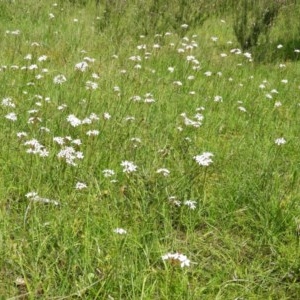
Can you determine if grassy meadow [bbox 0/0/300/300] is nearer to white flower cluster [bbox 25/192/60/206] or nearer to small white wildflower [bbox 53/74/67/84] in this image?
white flower cluster [bbox 25/192/60/206]

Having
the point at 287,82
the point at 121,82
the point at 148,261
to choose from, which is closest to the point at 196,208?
the point at 148,261

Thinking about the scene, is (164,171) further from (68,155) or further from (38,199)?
(38,199)

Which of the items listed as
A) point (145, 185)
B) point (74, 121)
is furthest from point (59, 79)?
point (145, 185)

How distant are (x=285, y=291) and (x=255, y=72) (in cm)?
462

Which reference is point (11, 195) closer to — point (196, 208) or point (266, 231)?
point (196, 208)

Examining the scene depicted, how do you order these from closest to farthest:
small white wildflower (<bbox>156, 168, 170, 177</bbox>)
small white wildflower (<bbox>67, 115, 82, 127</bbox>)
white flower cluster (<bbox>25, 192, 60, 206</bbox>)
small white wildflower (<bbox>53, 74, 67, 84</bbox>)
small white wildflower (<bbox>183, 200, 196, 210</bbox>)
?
white flower cluster (<bbox>25, 192, 60, 206</bbox>) → small white wildflower (<bbox>183, 200, 196, 210</bbox>) → small white wildflower (<bbox>156, 168, 170, 177</bbox>) → small white wildflower (<bbox>67, 115, 82, 127</bbox>) → small white wildflower (<bbox>53, 74, 67, 84</bbox>)

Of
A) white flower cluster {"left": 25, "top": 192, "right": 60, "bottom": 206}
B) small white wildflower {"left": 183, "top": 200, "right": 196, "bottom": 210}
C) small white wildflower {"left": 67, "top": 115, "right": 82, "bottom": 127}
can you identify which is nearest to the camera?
white flower cluster {"left": 25, "top": 192, "right": 60, "bottom": 206}

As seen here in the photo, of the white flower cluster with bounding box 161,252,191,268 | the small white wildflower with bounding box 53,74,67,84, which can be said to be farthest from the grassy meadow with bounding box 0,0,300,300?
the small white wildflower with bounding box 53,74,67,84

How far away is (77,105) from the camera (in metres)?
4.63

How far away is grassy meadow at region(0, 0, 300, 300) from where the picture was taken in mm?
2590

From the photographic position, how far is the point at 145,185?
3.41m

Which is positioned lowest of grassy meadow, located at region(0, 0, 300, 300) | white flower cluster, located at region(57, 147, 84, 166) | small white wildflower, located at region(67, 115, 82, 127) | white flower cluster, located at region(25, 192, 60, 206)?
grassy meadow, located at region(0, 0, 300, 300)

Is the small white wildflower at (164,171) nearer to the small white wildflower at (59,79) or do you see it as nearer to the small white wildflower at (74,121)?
the small white wildflower at (74,121)

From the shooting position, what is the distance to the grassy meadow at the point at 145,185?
259cm
